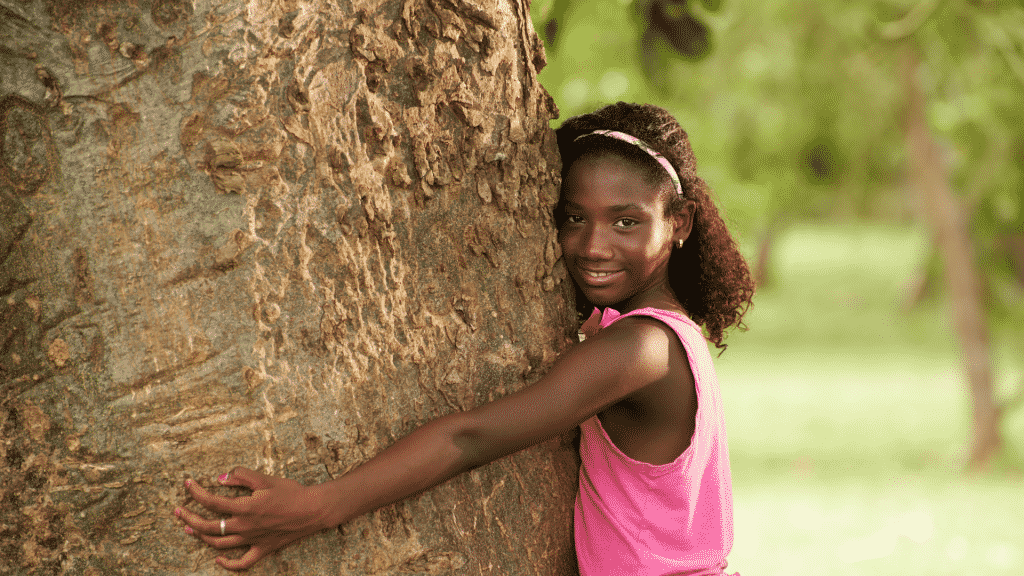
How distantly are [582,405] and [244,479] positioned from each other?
664 millimetres

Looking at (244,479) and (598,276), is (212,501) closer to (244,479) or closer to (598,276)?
(244,479)

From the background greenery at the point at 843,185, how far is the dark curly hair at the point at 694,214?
→ 300 mm

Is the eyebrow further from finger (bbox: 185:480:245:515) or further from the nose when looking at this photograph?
finger (bbox: 185:480:245:515)

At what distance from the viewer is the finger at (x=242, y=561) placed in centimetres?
171

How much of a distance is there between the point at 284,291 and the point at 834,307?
23001 mm

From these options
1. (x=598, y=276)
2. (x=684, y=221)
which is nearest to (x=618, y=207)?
(x=598, y=276)

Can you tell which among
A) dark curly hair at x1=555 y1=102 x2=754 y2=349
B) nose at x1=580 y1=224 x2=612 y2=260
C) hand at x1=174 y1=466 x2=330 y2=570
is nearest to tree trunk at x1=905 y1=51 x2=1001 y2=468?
dark curly hair at x1=555 y1=102 x2=754 y2=349

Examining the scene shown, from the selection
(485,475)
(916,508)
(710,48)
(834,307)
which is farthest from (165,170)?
(834,307)

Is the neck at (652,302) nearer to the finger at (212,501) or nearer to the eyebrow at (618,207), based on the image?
the eyebrow at (618,207)

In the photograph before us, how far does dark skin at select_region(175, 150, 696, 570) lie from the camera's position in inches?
67.1

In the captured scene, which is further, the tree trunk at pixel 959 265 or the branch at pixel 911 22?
the tree trunk at pixel 959 265

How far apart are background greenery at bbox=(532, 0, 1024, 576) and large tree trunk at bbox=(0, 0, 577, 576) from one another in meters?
1.34

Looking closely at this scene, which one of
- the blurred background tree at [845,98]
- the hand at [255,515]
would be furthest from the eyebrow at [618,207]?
the blurred background tree at [845,98]

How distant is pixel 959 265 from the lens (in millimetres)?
9562
